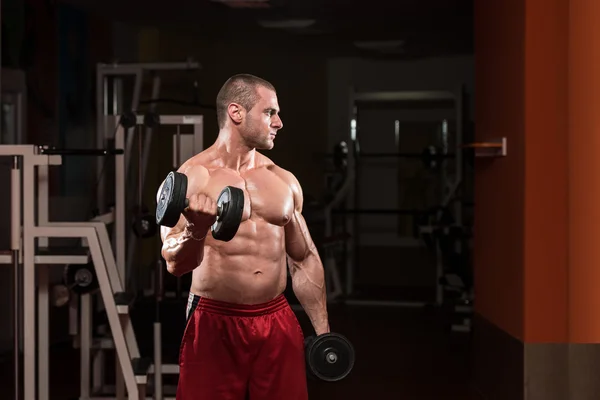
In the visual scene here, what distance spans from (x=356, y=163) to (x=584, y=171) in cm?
455

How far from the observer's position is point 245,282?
78.6 inches

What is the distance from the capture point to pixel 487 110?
387 centimetres

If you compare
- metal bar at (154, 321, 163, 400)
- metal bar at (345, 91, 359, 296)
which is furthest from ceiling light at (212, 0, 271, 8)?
metal bar at (154, 321, 163, 400)

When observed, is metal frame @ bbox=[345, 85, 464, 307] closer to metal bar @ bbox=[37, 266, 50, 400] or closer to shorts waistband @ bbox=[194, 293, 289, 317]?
metal bar @ bbox=[37, 266, 50, 400]

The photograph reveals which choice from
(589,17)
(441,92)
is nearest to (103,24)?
(441,92)

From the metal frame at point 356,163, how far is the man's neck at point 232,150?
181 inches

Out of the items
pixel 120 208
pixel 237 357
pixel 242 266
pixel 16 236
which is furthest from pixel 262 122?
pixel 120 208

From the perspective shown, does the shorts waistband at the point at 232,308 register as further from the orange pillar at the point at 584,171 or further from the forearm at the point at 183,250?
the orange pillar at the point at 584,171

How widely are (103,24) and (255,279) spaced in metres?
4.61

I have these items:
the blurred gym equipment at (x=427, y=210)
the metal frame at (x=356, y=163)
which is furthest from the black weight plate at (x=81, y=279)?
the metal frame at (x=356, y=163)

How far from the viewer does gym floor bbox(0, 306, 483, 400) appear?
4102 mm

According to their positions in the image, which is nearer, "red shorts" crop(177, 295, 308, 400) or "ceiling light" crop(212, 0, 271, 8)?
"red shorts" crop(177, 295, 308, 400)

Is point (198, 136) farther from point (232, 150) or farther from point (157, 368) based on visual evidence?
point (232, 150)

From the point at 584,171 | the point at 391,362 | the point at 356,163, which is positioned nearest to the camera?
the point at 584,171
